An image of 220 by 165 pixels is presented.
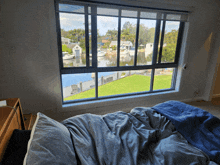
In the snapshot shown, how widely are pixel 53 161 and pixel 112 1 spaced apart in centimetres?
222

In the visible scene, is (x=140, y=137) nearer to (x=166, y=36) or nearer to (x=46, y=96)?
(x=46, y=96)

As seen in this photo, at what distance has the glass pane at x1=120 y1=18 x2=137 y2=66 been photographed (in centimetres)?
242

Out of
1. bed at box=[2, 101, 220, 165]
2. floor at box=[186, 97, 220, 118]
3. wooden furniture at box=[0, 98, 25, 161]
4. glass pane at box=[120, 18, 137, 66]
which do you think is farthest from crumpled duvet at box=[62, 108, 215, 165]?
floor at box=[186, 97, 220, 118]

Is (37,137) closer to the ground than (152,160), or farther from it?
farther from it

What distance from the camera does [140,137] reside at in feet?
3.93

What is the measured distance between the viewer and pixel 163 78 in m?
3.05

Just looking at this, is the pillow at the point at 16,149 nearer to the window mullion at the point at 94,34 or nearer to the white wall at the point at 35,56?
the white wall at the point at 35,56

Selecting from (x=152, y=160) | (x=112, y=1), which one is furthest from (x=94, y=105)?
(x=112, y=1)

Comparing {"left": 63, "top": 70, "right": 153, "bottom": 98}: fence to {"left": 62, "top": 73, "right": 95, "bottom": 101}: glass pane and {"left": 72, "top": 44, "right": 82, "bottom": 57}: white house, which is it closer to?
{"left": 62, "top": 73, "right": 95, "bottom": 101}: glass pane

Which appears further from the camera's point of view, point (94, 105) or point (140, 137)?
point (94, 105)

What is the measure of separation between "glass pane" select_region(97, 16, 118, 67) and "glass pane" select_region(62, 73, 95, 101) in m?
0.35

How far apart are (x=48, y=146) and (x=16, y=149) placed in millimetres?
222

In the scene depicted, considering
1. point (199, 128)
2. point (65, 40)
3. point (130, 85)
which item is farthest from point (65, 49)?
point (199, 128)

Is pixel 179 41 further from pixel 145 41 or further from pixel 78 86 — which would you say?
pixel 78 86
